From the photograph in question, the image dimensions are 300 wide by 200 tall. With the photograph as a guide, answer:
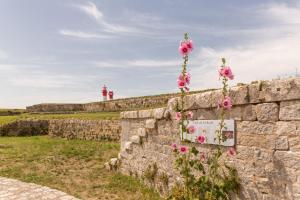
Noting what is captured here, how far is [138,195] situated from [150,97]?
16.4 metres

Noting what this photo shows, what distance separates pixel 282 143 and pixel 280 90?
750mm

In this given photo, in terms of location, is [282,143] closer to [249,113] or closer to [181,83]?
[249,113]

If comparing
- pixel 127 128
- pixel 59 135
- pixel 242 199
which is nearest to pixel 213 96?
pixel 242 199

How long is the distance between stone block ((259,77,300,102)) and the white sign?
3.00 ft

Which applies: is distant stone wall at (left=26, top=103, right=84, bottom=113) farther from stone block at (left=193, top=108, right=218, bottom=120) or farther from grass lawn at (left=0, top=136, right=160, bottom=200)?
stone block at (left=193, top=108, right=218, bottom=120)

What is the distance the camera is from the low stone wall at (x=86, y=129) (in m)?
18.9

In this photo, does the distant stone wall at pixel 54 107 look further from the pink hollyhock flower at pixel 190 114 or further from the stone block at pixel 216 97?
the stone block at pixel 216 97

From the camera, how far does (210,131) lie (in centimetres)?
656

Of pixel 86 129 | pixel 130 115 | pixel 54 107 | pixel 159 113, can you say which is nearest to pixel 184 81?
pixel 159 113

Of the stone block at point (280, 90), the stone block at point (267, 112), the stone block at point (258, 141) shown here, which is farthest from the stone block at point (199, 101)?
the stone block at point (280, 90)

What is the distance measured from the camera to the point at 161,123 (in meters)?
8.93

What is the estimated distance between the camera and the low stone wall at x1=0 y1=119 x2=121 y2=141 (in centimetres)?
A: 1914

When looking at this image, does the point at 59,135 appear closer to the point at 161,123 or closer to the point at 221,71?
the point at 161,123

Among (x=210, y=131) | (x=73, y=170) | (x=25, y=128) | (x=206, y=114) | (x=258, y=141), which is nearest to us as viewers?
(x=258, y=141)
